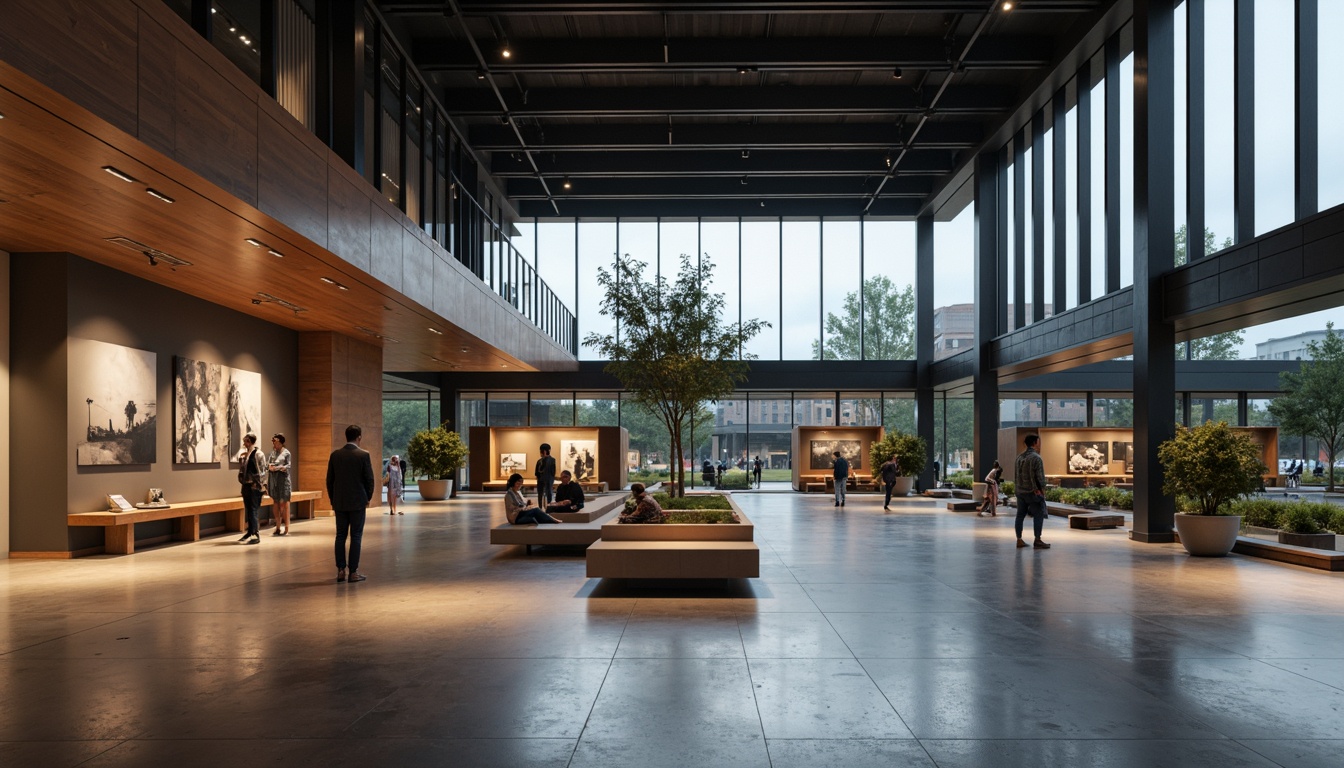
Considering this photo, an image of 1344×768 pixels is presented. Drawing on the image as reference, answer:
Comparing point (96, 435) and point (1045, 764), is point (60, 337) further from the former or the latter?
point (1045, 764)

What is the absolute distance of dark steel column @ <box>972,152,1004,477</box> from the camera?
25.8m

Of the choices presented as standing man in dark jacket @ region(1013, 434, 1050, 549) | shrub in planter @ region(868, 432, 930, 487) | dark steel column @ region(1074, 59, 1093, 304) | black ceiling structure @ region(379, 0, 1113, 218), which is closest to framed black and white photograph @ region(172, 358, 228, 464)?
black ceiling structure @ region(379, 0, 1113, 218)

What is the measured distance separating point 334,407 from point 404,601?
1259 cm

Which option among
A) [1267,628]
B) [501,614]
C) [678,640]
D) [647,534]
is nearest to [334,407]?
[647,534]

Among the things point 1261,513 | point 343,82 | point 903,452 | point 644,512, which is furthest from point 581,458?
point 1261,513

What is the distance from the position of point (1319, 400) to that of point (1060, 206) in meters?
20.3

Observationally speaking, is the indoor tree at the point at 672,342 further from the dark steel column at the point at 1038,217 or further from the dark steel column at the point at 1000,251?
the dark steel column at the point at 1000,251

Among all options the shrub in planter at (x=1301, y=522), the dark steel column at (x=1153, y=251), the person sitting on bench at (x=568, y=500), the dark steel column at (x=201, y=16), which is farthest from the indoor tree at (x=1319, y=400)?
the dark steel column at (x=201, y=16)

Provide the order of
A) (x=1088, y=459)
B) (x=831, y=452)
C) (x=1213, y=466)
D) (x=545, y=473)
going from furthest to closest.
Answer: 1. (x=831, y=452)
2. (x=1088, y=459)
3. (x=545, y=473)
4. (x=1213, y=466)

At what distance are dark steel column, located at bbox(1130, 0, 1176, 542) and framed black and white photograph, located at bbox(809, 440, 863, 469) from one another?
58.1ft

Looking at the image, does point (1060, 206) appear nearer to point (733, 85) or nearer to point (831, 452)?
point (733, 85)

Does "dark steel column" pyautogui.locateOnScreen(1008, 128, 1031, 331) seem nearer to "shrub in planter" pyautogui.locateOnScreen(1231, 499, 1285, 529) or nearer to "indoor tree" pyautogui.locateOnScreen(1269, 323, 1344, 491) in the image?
"shrub in planter" pyautogui.locateOnScreen(1231, 499, 1285, 529)

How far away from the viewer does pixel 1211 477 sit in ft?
41.9

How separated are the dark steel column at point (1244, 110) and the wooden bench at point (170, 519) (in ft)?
58.7
